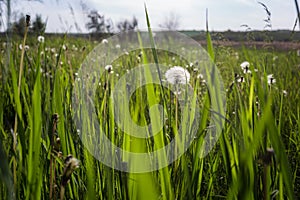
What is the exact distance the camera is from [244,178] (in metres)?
0.42

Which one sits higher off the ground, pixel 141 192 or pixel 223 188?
pixel 141 192

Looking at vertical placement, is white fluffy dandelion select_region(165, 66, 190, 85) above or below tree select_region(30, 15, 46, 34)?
below

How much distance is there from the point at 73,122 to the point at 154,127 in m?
0.51

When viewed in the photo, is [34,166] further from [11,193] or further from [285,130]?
[285,130]

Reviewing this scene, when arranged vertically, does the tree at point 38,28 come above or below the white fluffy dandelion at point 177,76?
above

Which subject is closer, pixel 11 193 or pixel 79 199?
pixel 11 193

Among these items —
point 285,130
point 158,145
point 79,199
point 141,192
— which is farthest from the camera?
point 285,130

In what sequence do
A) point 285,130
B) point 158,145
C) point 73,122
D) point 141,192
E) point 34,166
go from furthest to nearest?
point 285,130
point 73,122
point 158,145
point 34,166
point 141,192

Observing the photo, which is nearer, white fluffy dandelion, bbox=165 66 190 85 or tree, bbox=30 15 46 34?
tree, bbox=30 15 46 34

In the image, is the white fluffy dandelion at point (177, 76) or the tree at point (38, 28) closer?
the tree at point (38, 28)

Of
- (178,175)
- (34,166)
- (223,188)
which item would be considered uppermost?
(34,166)

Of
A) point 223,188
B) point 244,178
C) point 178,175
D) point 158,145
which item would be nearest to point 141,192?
point 244,178

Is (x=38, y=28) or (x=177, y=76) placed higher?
(x=38, y=28)

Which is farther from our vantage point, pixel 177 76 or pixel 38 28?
pixel 38 28
